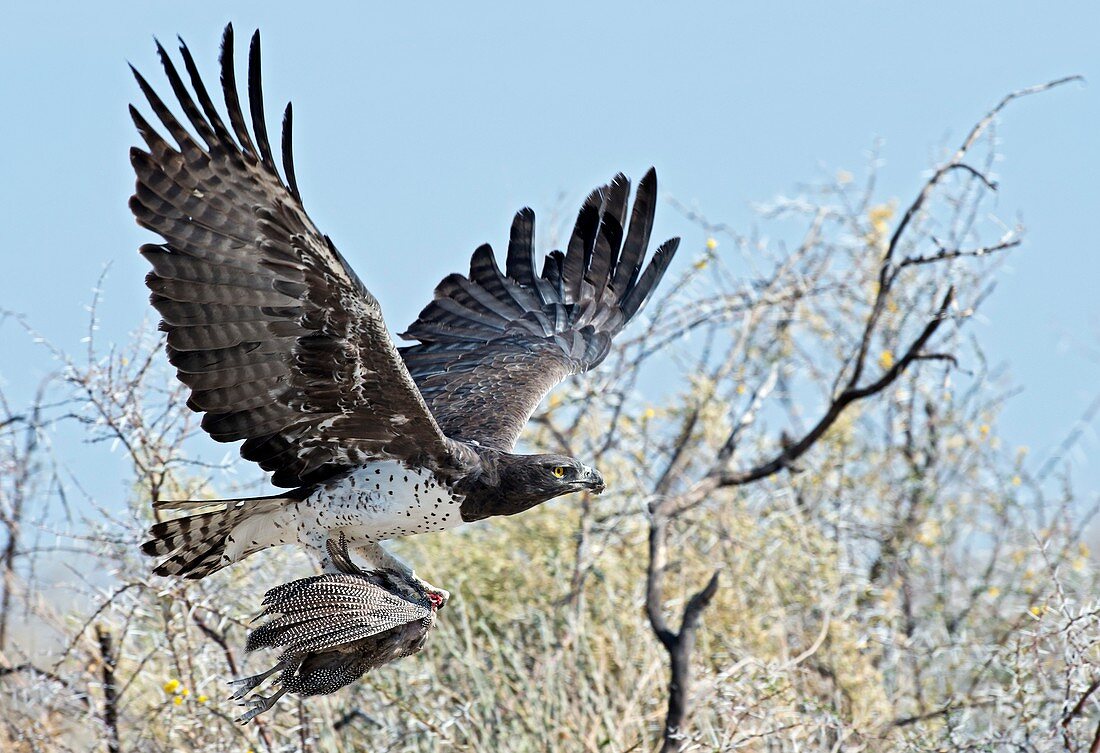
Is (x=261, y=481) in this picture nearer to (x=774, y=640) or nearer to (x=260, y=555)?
(x=260, y=555)

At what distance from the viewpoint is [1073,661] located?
540 cm

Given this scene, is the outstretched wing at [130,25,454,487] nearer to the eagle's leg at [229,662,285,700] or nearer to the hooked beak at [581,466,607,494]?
the hooked beak at [581,466,607,494]

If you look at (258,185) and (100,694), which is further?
(100,694)

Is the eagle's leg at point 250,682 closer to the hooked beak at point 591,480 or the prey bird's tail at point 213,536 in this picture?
the prey bird's tail at point 213,536

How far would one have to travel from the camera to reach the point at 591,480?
17.3ft

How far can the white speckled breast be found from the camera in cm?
506

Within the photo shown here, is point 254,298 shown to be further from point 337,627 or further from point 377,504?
point 337,627

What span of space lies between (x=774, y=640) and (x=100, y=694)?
3348 mm

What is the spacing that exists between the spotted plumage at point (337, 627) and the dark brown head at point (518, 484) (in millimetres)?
366

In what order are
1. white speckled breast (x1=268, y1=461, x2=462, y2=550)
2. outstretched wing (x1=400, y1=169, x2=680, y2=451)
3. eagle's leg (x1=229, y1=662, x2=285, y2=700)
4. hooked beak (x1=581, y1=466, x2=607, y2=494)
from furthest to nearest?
outstretched wing (x1=400, y1=169, x2=680, y2=451), hooked beak (x1=581, y1=466, x2=607, y2=494), white speckled breast (x1=268, y1=461, x2=462, y2=550), eagle's leg (x1=229, y1=662, x2=285, y2=700)

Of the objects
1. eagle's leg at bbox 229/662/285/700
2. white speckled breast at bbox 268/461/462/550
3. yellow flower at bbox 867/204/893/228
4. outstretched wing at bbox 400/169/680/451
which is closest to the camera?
eagle's leg at bbox 229/662/285/700

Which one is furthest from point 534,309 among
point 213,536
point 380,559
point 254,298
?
point 254,298

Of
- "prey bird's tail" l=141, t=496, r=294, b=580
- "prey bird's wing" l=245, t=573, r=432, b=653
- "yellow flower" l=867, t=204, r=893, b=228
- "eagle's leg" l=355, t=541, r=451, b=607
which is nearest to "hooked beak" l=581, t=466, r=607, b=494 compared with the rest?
"eagle's leg" l=355, t=541, r=451, b=607

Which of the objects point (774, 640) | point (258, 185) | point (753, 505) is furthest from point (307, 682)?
point (753, 505)
